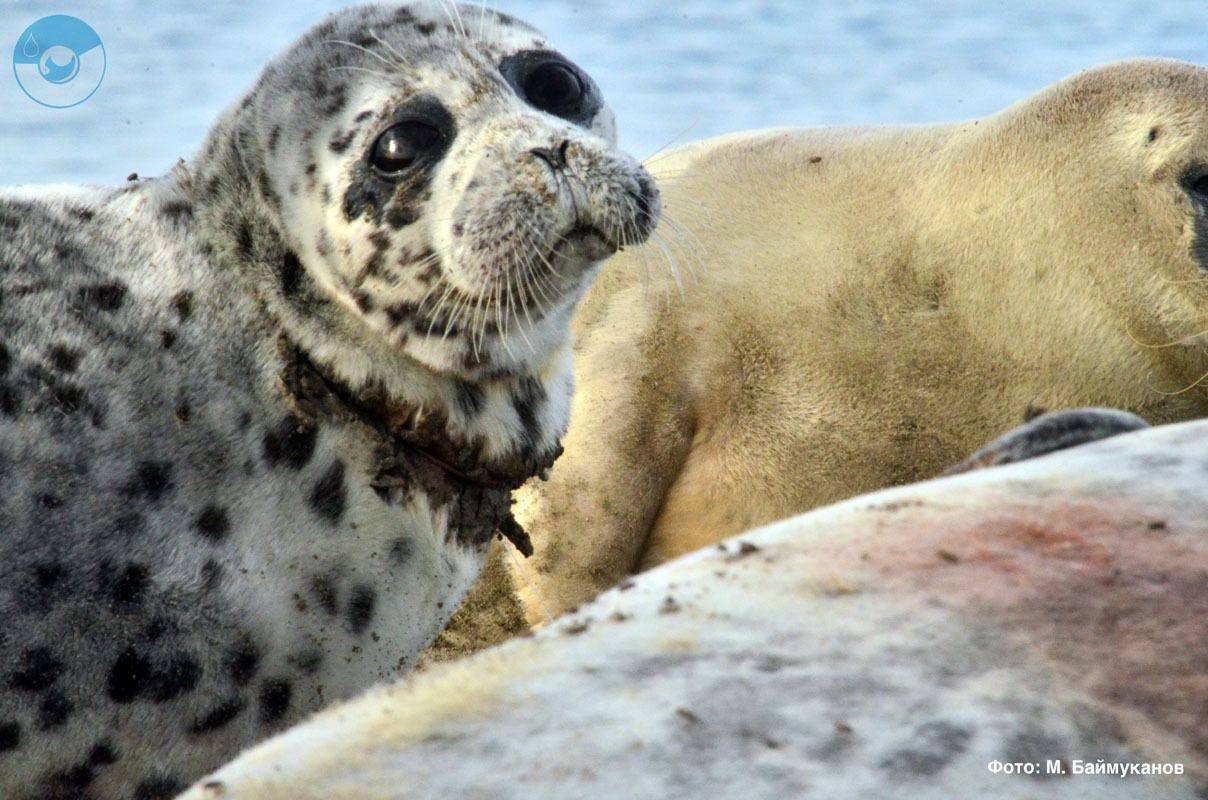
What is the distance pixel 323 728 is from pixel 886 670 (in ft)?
1.58

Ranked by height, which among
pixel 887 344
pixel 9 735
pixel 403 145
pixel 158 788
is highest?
pixel 403 145

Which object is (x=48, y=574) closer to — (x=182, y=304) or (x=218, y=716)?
(x=218, y=716)

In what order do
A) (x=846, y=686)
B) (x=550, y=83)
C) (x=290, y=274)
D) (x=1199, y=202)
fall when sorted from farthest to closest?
(x=1199, y=202), (x=550, y=83), (x=290, y=274), (x=846, y=686)

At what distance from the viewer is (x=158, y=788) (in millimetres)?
2264

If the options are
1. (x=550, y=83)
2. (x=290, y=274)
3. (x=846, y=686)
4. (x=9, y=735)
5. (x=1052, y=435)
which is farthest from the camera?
(x=550, y=83)

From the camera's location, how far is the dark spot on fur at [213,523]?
92.2 inches

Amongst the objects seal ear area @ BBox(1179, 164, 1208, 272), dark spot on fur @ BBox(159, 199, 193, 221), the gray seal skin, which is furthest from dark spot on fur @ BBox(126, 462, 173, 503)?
seal ear area @ BBox(1179, 164, 1208, 272)

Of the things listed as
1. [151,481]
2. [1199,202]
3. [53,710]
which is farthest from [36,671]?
[1199,202]

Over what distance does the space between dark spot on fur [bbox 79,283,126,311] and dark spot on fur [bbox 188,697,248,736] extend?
685mm

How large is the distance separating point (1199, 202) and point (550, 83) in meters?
2.07

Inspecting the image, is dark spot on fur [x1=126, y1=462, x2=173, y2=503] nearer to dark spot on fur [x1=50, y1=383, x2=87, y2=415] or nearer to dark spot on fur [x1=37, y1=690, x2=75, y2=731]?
dark spot on fur [x1=50, y1=383, x2=87, y2=415]

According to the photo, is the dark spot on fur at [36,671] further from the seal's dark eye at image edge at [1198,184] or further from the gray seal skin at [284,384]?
the seal's dark eye at image edge at [1198,184]

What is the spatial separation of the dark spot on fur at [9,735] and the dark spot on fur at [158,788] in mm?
193

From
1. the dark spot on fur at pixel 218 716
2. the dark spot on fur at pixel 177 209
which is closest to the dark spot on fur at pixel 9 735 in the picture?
the dark spot on fur at pixel 218 716
